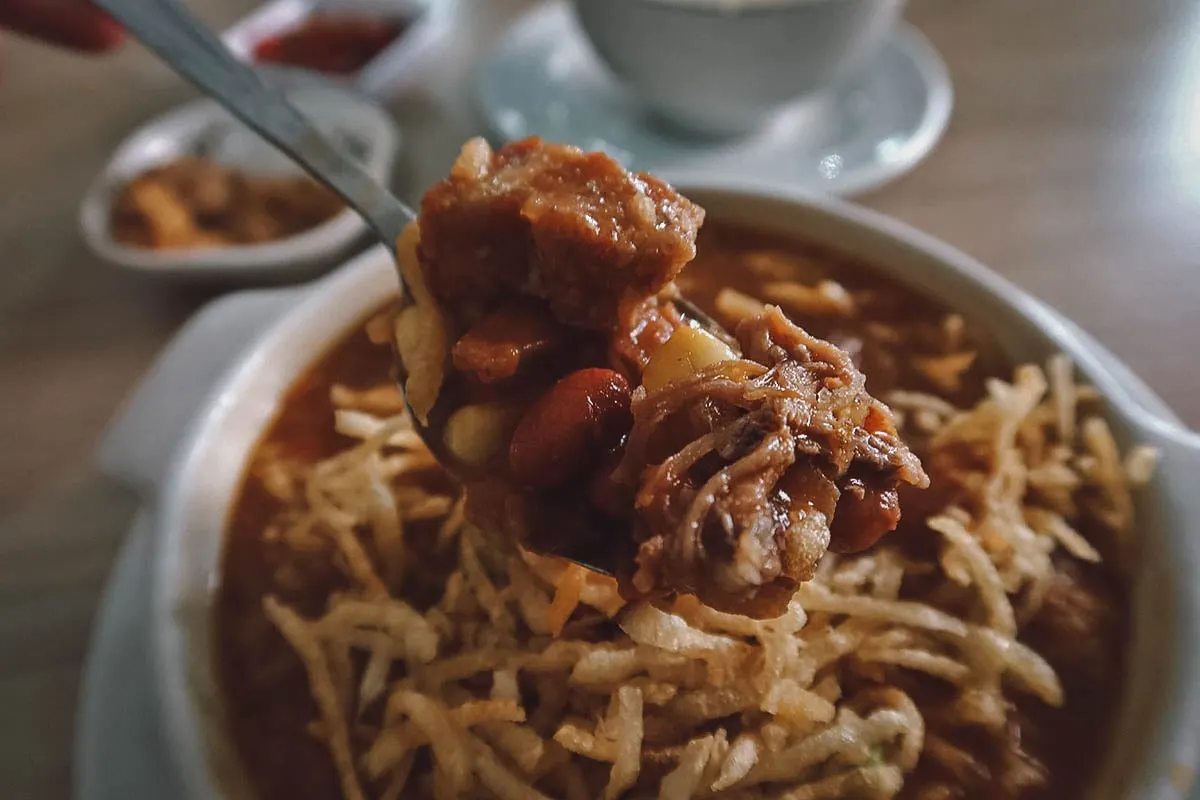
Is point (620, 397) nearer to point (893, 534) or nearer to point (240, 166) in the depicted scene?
point (893, 534)

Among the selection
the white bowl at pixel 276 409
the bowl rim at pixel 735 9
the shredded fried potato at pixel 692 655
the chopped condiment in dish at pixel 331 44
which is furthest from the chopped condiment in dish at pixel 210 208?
the shredded fried potato at pixel 692 655

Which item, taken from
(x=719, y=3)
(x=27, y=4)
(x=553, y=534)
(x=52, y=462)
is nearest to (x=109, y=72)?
(x=27, y=4)

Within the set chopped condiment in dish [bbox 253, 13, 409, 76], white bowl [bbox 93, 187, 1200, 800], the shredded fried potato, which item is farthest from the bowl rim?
chopped condiment in dish [bbox 253, 13, 409, 76]

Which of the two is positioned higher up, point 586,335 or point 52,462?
point 586,335

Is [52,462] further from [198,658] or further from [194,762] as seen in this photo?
[194,762]

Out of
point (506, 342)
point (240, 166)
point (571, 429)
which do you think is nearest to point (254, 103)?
point (506, 342)
